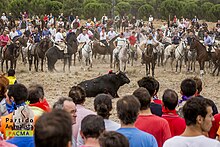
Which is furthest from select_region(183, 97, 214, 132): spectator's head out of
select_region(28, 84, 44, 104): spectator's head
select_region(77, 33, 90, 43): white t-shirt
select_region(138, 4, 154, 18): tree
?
select_region(138, 4, 154, 18): tree

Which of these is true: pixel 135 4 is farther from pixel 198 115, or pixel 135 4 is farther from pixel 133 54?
pixel 198 115

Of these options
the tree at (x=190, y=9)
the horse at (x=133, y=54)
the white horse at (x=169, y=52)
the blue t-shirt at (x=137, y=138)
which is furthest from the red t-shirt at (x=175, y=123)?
the tree at (x=190, y=9)

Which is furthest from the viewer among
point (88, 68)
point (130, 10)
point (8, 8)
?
point (130, 10)

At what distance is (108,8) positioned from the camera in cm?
5284

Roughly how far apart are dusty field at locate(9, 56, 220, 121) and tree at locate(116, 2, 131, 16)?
26551 millimetres

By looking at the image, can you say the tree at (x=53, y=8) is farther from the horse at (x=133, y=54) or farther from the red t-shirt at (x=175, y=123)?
the red t-shirt at (x=175, y=123)

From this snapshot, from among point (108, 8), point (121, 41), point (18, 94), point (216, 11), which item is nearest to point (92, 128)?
point (18, 94)

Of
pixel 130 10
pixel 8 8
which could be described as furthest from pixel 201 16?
pixel 8 8

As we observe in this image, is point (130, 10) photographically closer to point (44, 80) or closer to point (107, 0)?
point (107, 0)

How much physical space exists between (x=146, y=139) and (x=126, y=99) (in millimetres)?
442

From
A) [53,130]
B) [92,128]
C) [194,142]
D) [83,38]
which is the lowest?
[194,142]

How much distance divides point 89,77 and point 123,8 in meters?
32.2

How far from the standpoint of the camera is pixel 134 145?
15.5 ft

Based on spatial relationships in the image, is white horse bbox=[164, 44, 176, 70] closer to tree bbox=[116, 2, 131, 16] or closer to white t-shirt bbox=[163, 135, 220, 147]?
white t-shirt bbox=[163, 135, 220, 147]
